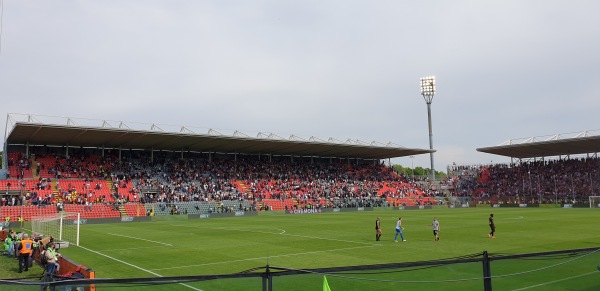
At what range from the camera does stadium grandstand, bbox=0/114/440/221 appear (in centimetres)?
5466

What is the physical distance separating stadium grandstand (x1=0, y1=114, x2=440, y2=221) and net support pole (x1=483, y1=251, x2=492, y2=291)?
2001 inches

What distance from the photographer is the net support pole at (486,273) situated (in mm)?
6664

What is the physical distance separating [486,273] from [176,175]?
2569 inches

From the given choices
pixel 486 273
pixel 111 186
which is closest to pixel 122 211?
pixel 111 186

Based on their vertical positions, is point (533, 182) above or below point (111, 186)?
below

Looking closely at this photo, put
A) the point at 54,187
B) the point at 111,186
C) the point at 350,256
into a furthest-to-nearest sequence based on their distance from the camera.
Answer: the point at 111,186
the point at 54,187
the point at 350,256

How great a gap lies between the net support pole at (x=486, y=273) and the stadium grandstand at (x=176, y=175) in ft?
167

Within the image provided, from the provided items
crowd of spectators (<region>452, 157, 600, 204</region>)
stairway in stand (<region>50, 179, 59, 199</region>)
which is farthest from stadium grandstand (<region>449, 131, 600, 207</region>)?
stairway in stand (<region>50, 179, 59, 199</region>)

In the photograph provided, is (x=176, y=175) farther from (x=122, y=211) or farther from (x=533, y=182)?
(x=533, y=182)

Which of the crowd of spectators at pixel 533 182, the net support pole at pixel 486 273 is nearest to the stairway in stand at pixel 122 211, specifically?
the net support pole at pixel 486 273

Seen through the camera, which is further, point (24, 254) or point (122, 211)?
point (122, 211)

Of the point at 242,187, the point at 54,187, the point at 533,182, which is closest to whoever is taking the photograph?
the point at 54,187

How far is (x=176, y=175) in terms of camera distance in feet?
225

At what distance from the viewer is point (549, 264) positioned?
25.5 feet
